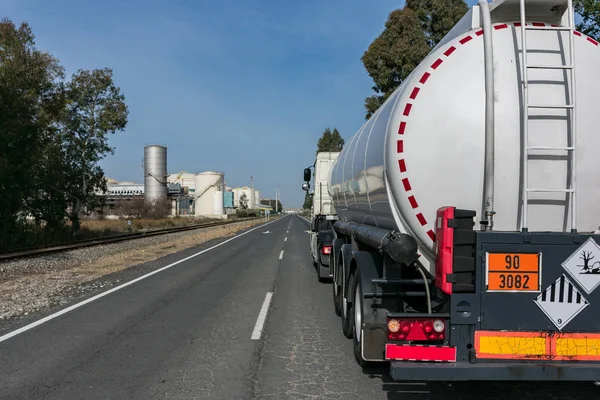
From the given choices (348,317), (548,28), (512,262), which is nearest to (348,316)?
A: (348,317)

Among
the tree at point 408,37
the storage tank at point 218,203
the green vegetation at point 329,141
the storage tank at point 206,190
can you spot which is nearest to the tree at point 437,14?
the tree at point 408,37

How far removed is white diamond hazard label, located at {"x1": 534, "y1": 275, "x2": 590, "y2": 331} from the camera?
3.60 meters

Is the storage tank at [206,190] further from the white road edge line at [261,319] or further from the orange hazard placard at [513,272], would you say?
the orange hazard placard at [513,272]

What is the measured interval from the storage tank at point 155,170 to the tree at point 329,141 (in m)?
27.9

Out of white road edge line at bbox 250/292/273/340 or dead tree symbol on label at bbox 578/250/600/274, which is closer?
dead tree symbol on label at bbox 578/250/600/274

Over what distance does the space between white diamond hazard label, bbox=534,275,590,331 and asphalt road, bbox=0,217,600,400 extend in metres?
1.25

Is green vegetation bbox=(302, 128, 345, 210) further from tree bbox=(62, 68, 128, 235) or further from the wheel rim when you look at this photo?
the wheel rim

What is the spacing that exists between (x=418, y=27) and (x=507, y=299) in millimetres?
19397

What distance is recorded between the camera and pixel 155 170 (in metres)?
76.7

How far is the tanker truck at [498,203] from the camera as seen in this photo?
3.57 metres

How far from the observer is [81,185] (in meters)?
31.1

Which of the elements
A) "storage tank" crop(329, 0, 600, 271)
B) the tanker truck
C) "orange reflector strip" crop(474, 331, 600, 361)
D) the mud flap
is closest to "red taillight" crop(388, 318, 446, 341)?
the tanker truck

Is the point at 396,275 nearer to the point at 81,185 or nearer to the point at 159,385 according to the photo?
the point at 159,385

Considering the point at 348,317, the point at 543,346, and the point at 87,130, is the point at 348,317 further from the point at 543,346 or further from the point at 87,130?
the point at 87,130
